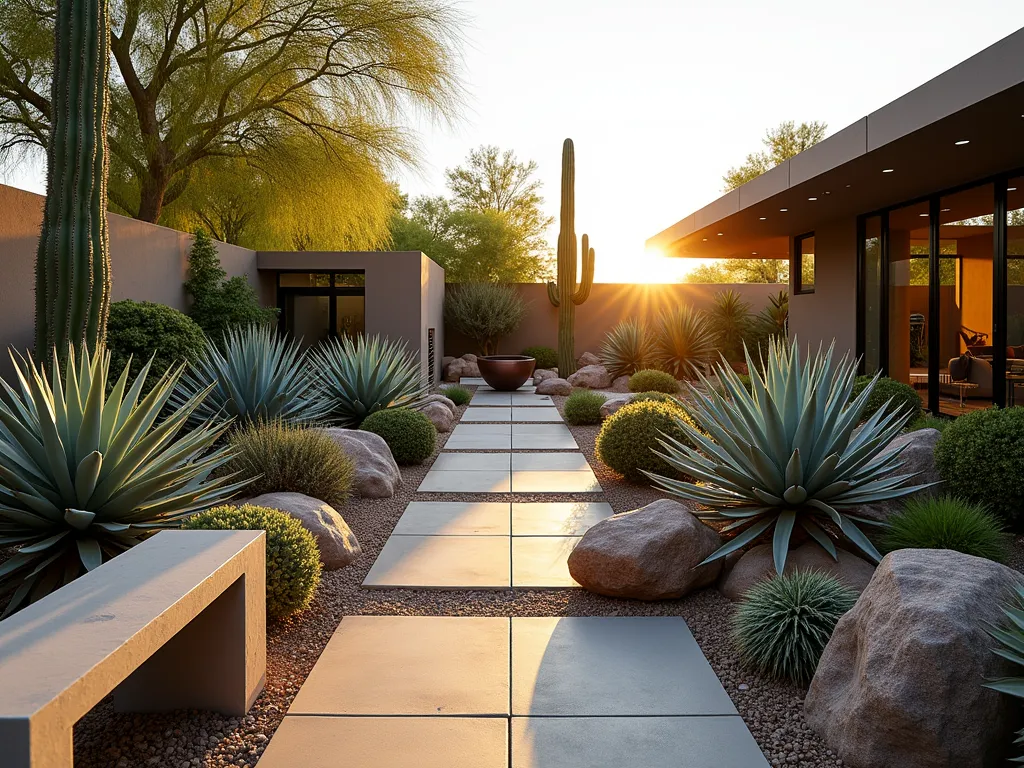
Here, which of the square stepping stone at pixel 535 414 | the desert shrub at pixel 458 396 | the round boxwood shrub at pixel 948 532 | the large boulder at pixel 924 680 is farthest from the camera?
the desert shrub at pixel 458 396

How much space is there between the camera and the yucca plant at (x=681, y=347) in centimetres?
1866

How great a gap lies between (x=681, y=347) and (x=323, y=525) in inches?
562

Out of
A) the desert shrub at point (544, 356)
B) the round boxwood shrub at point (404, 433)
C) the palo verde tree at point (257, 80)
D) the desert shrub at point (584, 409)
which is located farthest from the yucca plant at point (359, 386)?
the desert shrub at point (544, 356)

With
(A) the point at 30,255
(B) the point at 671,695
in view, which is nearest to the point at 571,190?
(A) the point at 30,255

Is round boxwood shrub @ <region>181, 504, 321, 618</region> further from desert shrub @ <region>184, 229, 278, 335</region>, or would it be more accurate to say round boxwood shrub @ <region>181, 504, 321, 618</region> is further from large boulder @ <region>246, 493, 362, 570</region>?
desert shrub @ <region>184, 229, 278, 335</region>

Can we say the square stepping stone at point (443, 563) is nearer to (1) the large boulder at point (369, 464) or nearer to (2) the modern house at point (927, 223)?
(1) the large boulder at point (369, 464)

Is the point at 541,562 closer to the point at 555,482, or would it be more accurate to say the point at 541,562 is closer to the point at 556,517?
the point at 556,517

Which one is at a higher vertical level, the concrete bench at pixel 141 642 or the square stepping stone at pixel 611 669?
the concrete bench at pixel 141 642

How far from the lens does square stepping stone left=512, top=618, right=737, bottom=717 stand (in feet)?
11.6

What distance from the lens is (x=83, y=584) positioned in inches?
120

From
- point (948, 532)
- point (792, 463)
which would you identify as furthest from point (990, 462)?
point (792, 463)

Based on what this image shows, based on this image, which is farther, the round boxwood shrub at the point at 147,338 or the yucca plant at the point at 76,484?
the round boxwood shrub at the point at 147,338

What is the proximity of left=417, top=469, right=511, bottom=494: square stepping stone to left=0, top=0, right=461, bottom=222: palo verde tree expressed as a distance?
9.39 m

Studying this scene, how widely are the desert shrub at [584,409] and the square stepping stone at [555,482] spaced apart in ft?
11.7
